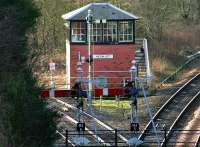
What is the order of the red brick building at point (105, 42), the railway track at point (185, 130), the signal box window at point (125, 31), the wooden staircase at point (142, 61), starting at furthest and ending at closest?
the wooden staircase at point (142, 61), the signal box window at point (125, 31), the red brick building at point (105, 42), the railway track at point (185, 130)

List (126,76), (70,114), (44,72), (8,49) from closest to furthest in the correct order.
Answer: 1. (8,49)
2. (70,114)
3. (126,76)
4. (44,72)

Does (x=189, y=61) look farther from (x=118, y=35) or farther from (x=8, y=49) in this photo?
(x=8, y=49)

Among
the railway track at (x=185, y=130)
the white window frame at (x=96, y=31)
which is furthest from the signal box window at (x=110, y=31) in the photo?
the railway track at (x=185, y=130)

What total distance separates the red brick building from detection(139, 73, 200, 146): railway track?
129 inches

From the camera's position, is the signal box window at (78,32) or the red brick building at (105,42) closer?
the red brick building at (105,42)

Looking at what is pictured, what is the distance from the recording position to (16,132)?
1404cm

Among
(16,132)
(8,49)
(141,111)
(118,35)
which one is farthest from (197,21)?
(16,132)

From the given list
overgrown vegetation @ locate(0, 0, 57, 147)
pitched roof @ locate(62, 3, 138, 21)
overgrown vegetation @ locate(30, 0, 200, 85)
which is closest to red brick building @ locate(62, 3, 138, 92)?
pitched roof @ locate(62, 3, 138, 21)

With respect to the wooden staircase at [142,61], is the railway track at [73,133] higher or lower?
lower

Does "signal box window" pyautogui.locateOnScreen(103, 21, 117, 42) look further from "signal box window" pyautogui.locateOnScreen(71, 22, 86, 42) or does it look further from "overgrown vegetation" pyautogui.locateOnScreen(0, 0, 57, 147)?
"overgrown vegetation" pyautogui.locateOnScreen(0, 0, 57, 147)

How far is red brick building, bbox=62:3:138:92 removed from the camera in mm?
34781

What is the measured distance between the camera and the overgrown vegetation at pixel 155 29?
42875 millimetres

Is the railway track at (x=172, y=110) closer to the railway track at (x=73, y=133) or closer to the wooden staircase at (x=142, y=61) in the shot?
the railway track at (x=73, y=133)

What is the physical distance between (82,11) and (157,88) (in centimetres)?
539
